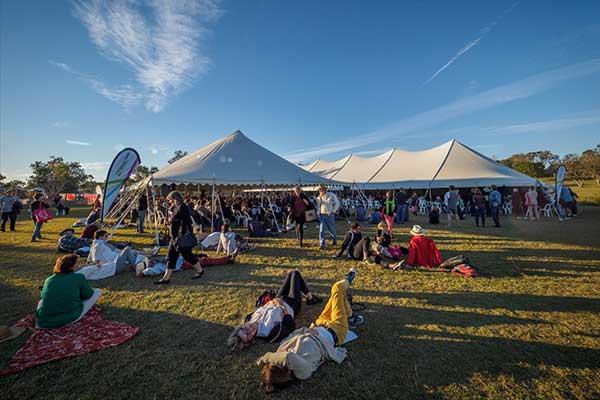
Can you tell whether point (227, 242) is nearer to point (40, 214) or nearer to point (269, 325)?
point (269, 325)

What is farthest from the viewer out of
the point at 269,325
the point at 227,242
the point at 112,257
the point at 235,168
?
the point at 235,168

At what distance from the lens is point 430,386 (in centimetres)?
206

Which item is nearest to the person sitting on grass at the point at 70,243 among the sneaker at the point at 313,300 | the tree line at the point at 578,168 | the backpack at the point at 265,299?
the backpack at the point at 265,299

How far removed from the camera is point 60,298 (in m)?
2.98

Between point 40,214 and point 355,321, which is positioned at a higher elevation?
point 40,214

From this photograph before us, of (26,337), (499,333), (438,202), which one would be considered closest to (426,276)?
(499,333)

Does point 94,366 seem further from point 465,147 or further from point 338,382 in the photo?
point 465,147

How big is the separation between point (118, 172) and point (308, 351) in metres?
6.77

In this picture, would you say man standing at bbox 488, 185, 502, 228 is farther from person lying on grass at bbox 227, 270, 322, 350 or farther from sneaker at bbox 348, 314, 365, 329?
person lying on grass at bbox 227, 270, 322, 350

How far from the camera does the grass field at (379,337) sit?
2072 mm

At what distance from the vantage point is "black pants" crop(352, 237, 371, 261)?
565 cm

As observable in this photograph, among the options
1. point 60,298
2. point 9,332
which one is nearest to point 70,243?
point 9,332

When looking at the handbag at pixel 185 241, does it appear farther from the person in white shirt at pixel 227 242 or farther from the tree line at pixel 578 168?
the tree line at pixel 578 168

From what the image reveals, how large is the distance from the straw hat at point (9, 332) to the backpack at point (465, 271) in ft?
21.2
